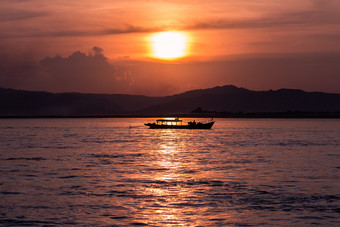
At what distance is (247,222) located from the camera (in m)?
22.7

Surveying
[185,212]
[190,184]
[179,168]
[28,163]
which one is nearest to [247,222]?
[185,212]

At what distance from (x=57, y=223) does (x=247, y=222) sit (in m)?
9.13

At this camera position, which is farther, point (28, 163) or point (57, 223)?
point (28, 163)

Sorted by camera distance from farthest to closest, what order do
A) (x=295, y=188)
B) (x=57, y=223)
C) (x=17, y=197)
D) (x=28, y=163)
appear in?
(x=28, y=163) → (x=295, y=188) → (x=17, y=197) → (x=57, y=223)

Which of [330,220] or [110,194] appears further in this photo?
[110,194]

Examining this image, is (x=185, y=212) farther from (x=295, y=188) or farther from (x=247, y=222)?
(x=295, y=188)

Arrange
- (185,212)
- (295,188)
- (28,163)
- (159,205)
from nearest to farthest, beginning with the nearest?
(185,212) → (159,205) → (295,188) → (28,163)

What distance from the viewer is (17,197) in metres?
28.8

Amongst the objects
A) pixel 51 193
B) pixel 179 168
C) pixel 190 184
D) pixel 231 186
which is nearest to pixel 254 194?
pixel 231 186

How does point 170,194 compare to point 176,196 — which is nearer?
point 176,196

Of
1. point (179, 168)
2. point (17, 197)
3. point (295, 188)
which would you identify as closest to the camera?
point (17, 197)

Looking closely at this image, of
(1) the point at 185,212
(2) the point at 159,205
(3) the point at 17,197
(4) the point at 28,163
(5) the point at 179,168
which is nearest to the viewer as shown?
(1) the point at 185,212

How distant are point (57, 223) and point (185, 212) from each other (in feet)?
21.3

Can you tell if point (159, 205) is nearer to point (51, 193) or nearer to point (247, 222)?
point (247, 222)
